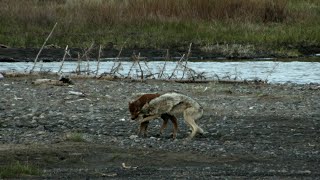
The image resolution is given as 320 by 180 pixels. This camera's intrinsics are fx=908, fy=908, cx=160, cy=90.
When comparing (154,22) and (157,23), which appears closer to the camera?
(157,23)

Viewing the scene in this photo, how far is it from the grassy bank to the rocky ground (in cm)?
1295

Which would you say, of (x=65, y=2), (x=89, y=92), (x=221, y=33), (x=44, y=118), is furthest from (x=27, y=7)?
(x=44, y=118)

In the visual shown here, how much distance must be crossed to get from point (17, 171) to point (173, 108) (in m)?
3.54

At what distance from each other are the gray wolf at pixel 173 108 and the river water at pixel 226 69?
34.2 ft

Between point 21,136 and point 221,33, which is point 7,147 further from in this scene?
point 221,33

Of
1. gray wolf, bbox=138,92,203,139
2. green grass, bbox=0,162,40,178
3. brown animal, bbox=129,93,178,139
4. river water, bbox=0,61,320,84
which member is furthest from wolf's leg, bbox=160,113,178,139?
river water, bbox=0,61,320,84

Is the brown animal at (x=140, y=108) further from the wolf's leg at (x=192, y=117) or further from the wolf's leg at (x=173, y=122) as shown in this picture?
the wolf's leg at (x=192, y=117)

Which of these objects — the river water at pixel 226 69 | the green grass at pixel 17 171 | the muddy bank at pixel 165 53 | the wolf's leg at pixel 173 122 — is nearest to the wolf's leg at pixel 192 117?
the wolf's leg at pixel 173 122

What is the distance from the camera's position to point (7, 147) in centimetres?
1243

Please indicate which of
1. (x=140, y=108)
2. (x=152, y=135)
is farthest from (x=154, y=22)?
(x=140, y=108)

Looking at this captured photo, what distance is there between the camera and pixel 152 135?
14.0m

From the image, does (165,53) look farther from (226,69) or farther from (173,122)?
(173,122)

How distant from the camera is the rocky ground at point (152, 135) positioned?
36.9 feet

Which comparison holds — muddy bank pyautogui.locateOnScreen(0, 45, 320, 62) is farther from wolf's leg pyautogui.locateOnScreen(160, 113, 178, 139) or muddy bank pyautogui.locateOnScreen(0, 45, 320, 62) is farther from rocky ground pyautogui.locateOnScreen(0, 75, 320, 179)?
wolf's leg pyautogui.locateOnScreen(160, 113, 178, 139)
